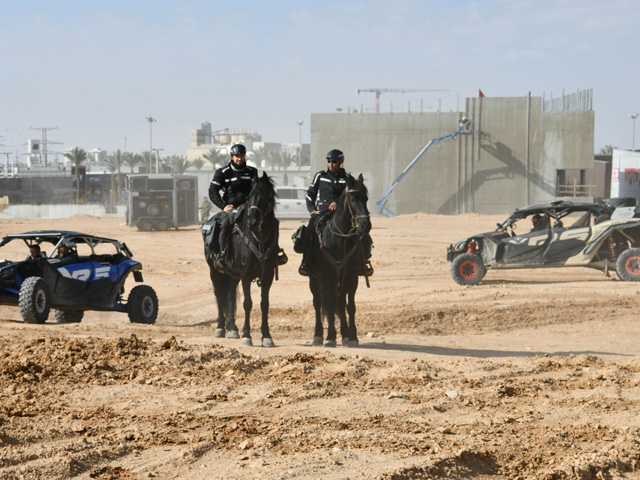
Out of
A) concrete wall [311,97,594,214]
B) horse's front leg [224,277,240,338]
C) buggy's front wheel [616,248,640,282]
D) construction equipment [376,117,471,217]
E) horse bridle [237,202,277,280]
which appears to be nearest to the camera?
horse bridle [237,202,277,280]

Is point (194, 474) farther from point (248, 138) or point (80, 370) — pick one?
point (248, 138)

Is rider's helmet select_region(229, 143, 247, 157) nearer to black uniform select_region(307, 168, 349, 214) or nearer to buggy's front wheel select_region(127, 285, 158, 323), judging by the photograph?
black uniform select_region(307, 168, 349, 214)

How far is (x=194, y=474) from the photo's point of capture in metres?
6.14

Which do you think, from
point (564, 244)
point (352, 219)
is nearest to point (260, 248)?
point (352, 219)

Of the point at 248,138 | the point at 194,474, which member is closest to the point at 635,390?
the point at 194,474

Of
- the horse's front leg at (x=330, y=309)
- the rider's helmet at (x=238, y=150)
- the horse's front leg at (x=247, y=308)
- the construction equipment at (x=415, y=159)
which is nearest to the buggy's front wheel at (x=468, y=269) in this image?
the horse's front leg at (x=330, y=309)

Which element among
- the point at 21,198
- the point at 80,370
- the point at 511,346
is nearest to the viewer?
the point at 80,370

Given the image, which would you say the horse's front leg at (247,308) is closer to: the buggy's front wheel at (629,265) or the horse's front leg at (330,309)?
the horse's front leg at (330,309)

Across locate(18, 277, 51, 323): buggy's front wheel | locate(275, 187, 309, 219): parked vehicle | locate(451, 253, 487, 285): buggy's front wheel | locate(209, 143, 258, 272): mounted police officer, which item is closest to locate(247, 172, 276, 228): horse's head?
locate(209, 143, 258, 272): mounted police officer

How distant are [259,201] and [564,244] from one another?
33.7 ft

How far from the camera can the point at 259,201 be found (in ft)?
39.2

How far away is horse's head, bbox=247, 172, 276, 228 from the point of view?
39.2ft

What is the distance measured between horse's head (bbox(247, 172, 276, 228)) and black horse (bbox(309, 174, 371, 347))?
3.03ft

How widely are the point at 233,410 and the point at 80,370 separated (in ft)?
7.51
